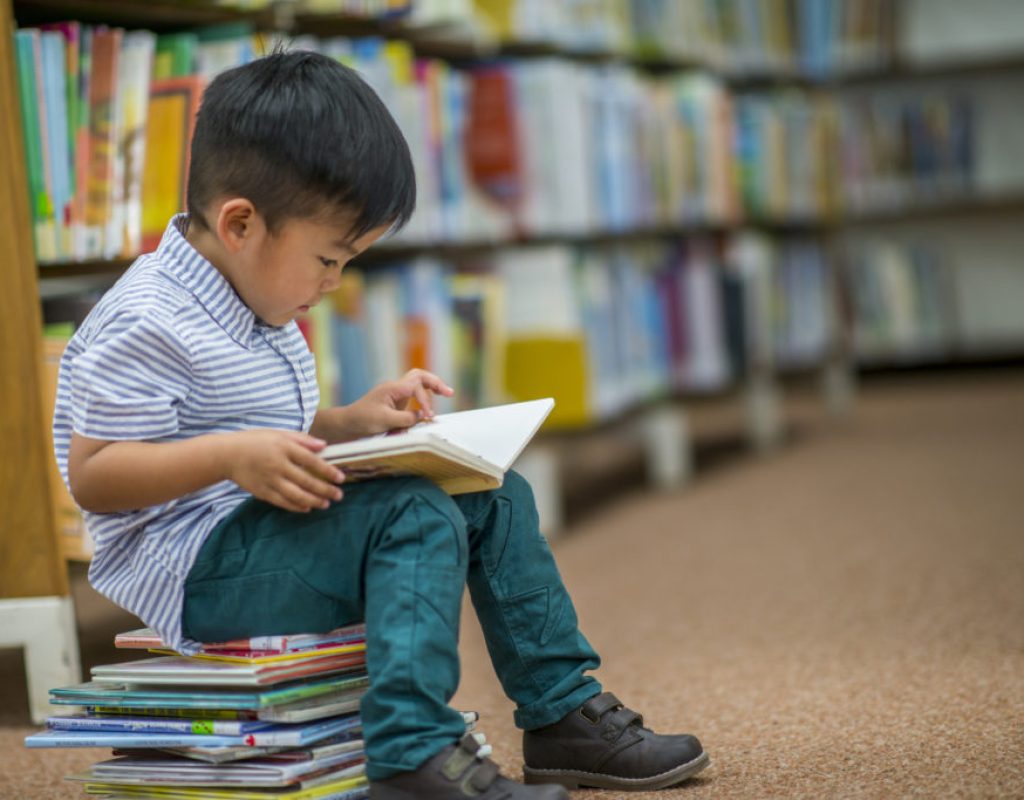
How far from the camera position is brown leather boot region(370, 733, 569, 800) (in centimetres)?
100

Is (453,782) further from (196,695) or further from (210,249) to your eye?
(210,249)

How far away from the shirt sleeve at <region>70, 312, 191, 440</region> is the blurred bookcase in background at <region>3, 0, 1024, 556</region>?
1.58ft

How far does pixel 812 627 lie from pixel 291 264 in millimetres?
925

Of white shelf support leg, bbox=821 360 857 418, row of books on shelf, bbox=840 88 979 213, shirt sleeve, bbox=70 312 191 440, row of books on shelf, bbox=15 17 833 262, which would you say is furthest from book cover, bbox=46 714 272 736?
row of books on shelf, bbox=840 88 979 213

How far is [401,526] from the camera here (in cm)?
102

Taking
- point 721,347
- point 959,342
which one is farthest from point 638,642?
point 959,342

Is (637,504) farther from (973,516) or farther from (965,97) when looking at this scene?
(965,97)

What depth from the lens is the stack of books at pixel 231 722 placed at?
41.4 inches

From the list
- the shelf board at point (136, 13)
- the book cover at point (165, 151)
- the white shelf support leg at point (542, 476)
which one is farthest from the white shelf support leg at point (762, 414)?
the book cover at point (165, 151)

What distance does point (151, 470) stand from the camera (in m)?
1.00

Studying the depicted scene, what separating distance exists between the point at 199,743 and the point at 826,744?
1.79 feet

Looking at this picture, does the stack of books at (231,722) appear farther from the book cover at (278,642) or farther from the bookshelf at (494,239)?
the bookshelf at (494,239)

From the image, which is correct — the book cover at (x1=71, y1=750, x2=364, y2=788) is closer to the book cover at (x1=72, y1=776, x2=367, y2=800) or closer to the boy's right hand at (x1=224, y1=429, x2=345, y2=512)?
the book cover at (x1=72, y1=776, x2=367, y2=800)

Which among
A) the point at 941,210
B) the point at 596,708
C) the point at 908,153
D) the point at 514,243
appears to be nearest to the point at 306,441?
the point at 596,708
